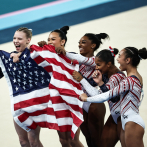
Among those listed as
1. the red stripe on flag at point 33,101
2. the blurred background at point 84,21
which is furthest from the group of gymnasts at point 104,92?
the blurred background at point 84,21

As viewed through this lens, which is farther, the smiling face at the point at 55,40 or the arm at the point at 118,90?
the smiling face at the point at 55,40

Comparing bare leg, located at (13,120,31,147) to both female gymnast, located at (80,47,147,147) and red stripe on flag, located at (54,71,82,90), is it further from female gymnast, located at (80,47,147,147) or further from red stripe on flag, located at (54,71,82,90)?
female gymnast, located at (80,47,147,147)

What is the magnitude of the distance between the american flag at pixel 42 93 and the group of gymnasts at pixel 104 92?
10 cm

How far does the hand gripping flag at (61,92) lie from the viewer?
296cm

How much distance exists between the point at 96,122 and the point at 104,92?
0.58 metres

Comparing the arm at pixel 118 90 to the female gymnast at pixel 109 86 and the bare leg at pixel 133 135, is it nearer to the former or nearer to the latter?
the female gymnast at pixel 109 86

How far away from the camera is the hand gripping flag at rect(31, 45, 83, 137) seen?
296 centimetres

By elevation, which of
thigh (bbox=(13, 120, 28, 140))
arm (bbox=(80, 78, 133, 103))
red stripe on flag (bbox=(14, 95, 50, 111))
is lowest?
thigh (bbox=(13, 120, 28, 140))

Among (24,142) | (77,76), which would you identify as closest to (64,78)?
(77,76)

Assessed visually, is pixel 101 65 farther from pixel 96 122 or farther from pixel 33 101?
pixel 33 101

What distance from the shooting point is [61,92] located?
2.97 m

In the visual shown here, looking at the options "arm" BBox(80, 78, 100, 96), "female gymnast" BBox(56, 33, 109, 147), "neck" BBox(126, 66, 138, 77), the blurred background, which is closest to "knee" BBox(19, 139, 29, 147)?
"female gymnast" BBox(56, 33, 109, 147)

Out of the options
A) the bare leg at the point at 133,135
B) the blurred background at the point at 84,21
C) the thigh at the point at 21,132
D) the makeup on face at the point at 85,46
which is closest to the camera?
the bare leg at the point at 133,135

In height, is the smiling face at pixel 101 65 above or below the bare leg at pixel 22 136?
above
